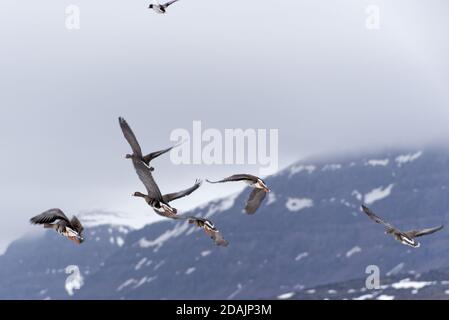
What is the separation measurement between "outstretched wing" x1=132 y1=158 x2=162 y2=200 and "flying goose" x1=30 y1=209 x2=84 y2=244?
1.69 m

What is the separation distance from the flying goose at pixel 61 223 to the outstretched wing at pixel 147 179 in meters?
1.69

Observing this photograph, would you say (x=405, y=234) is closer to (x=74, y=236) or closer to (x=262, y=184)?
(x=262, y=184)

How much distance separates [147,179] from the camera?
2809 centimetres

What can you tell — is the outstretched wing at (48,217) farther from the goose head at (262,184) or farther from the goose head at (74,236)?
the goose head at (262,184)

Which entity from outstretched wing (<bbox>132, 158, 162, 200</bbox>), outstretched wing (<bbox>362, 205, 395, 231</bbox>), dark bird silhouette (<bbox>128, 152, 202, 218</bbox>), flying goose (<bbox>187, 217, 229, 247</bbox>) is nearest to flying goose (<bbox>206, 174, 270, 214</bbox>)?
flying goose (<bbox>187, 217, 229, 247</bbox>)

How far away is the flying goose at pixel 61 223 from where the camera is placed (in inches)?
1056

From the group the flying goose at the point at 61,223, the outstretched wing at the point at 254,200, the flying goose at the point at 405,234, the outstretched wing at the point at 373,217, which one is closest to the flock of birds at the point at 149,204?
the flying goose at the point at 61,223

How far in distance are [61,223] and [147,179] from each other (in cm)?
202

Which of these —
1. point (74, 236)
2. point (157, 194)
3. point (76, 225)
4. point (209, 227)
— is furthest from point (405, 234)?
point (74, 236)

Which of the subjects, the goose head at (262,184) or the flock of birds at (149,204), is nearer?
the flock of birds at (149,204)
